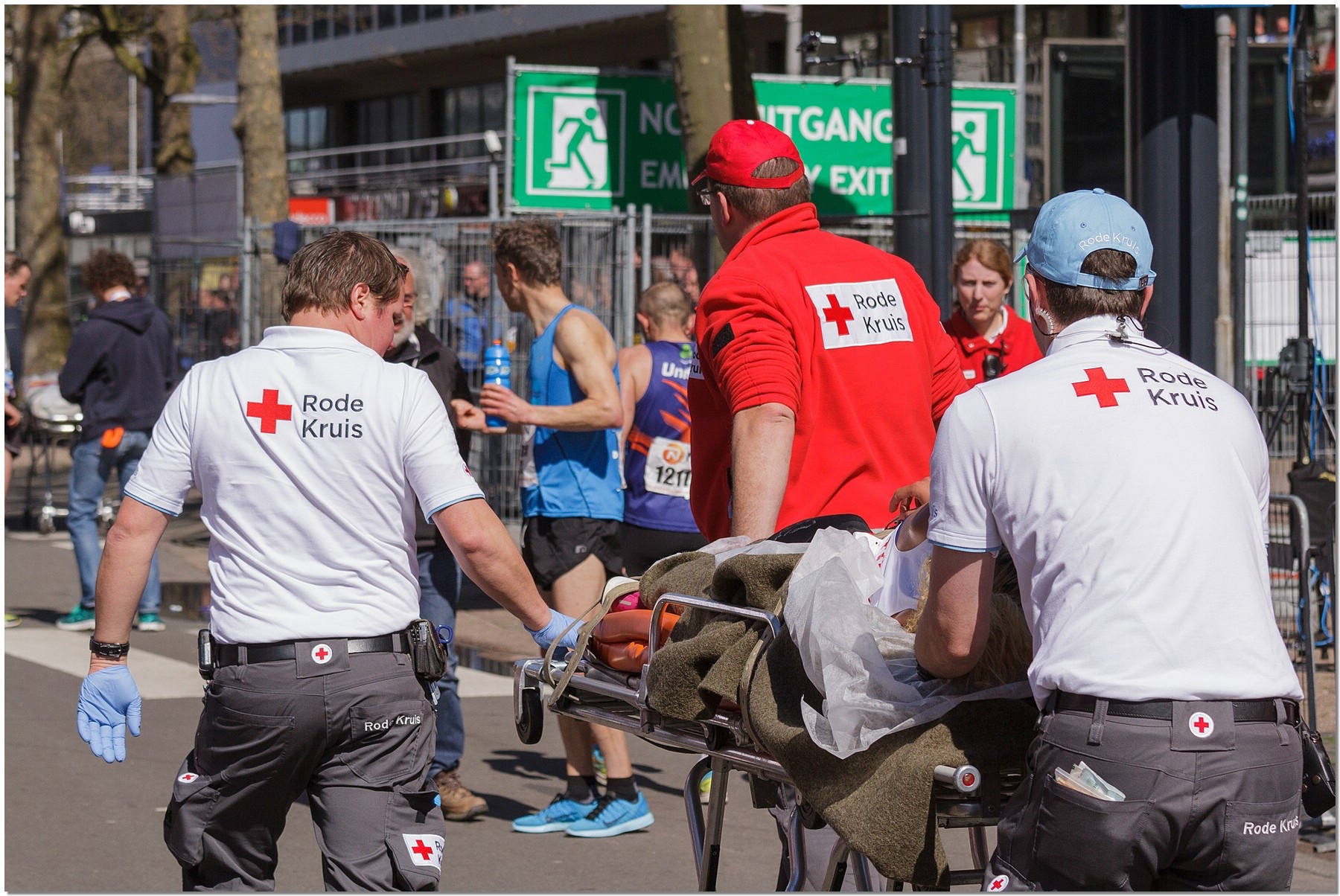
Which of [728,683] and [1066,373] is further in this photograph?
[728,683]

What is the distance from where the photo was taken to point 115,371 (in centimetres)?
1009

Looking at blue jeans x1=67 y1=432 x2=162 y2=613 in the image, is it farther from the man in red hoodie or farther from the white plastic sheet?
the white plastic sheet

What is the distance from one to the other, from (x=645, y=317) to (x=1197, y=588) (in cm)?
440

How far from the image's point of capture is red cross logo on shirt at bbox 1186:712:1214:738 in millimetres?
2645

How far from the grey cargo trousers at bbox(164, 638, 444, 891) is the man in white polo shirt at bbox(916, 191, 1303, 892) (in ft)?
4.36

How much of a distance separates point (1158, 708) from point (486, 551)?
1573 mm

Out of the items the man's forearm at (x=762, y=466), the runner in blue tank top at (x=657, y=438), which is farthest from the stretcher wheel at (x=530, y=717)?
the runner in blue tank top at (x=657, y=438)

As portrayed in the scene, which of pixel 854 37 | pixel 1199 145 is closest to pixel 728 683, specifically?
pixel 1199 145

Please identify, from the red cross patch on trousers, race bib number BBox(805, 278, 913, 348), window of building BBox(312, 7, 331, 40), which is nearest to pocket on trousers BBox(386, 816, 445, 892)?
the red cross patch on trousers

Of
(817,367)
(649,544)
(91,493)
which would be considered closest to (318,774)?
(817,367)

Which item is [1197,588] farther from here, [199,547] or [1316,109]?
[1316,109]

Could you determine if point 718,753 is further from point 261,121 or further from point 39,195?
point 39,195

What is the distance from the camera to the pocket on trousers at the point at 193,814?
3582mm

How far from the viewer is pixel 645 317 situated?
22.7 ft
